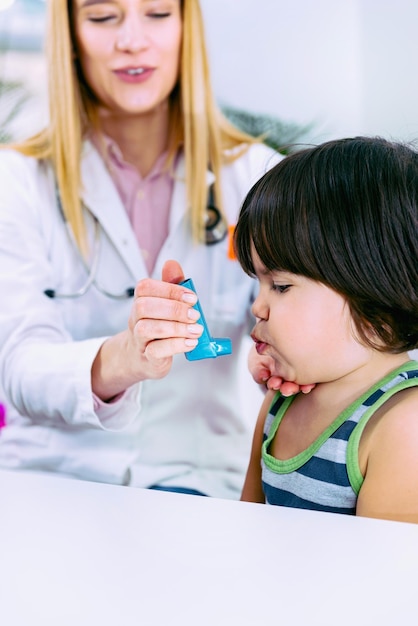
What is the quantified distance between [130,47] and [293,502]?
2.73 feet

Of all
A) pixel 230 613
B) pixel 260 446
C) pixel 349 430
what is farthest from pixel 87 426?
pixel 230 613

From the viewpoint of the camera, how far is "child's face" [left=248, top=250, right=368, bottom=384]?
96 cm

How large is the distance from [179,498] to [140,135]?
0.91 meters

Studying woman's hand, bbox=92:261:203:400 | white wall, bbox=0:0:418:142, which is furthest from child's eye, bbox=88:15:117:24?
woman's hand, bbox=92:261:203:400

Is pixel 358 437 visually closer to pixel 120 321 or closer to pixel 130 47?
pixel 120 321

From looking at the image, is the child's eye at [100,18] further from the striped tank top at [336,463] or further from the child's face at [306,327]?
the striped tank top at [336,463]

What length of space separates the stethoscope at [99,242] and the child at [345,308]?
0.44 meters

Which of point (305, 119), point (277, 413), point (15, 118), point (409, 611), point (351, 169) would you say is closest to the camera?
point (409, 611)

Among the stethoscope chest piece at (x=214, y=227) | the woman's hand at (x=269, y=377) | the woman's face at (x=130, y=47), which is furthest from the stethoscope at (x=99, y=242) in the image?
the woman's hand at (x=269, y=377)

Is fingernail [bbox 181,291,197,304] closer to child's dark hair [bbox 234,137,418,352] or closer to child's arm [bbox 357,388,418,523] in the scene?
child's dark hair [bbox 234,137,418,352]

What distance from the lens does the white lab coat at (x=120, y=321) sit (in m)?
1.43

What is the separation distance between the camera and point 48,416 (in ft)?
4.50

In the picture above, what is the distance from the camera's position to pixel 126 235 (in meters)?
1.44

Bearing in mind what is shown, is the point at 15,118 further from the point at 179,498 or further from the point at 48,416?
the point at 179,498
